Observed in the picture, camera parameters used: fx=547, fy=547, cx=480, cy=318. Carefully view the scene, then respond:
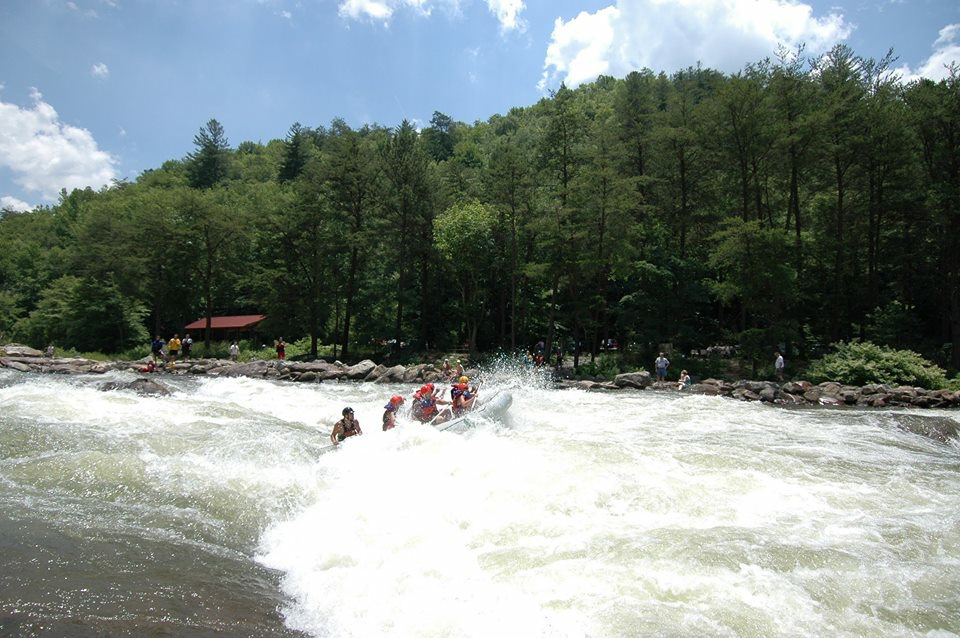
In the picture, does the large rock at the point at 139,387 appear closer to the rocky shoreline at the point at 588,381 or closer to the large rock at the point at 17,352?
the rocky shoreline at the point at 588,381

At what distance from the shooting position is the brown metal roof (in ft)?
149

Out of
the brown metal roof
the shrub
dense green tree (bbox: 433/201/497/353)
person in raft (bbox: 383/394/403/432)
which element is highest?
dense green tree (bbox: 433/201/497/353)

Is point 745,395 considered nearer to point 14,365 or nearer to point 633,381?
point 633,381

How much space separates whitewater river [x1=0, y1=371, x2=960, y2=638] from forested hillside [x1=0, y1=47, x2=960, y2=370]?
14.8m

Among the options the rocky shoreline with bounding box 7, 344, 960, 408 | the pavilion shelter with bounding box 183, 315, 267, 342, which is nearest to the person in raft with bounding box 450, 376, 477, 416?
the rocky shoreline with bounding box 7, 344, 960, 408

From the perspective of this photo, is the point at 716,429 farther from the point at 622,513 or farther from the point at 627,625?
the point at 627,625

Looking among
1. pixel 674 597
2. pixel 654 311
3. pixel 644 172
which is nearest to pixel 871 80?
pixel 644 172

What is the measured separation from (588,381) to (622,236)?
7286 millimetres

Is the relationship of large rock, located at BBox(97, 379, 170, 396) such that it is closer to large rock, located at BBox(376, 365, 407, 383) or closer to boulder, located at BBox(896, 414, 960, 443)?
large rock, located at BBox(376, 365, 407, 383)

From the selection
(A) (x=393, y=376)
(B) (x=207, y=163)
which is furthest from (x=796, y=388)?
(B) (x=207, y=163)

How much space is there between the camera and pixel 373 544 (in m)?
6.28

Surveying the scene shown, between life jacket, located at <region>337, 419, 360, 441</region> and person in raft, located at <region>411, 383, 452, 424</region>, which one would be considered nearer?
life jacket, located at <region>337, 419, 360, 441</region>

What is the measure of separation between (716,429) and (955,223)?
17660 millimetres

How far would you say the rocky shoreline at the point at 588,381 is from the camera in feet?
57.8
